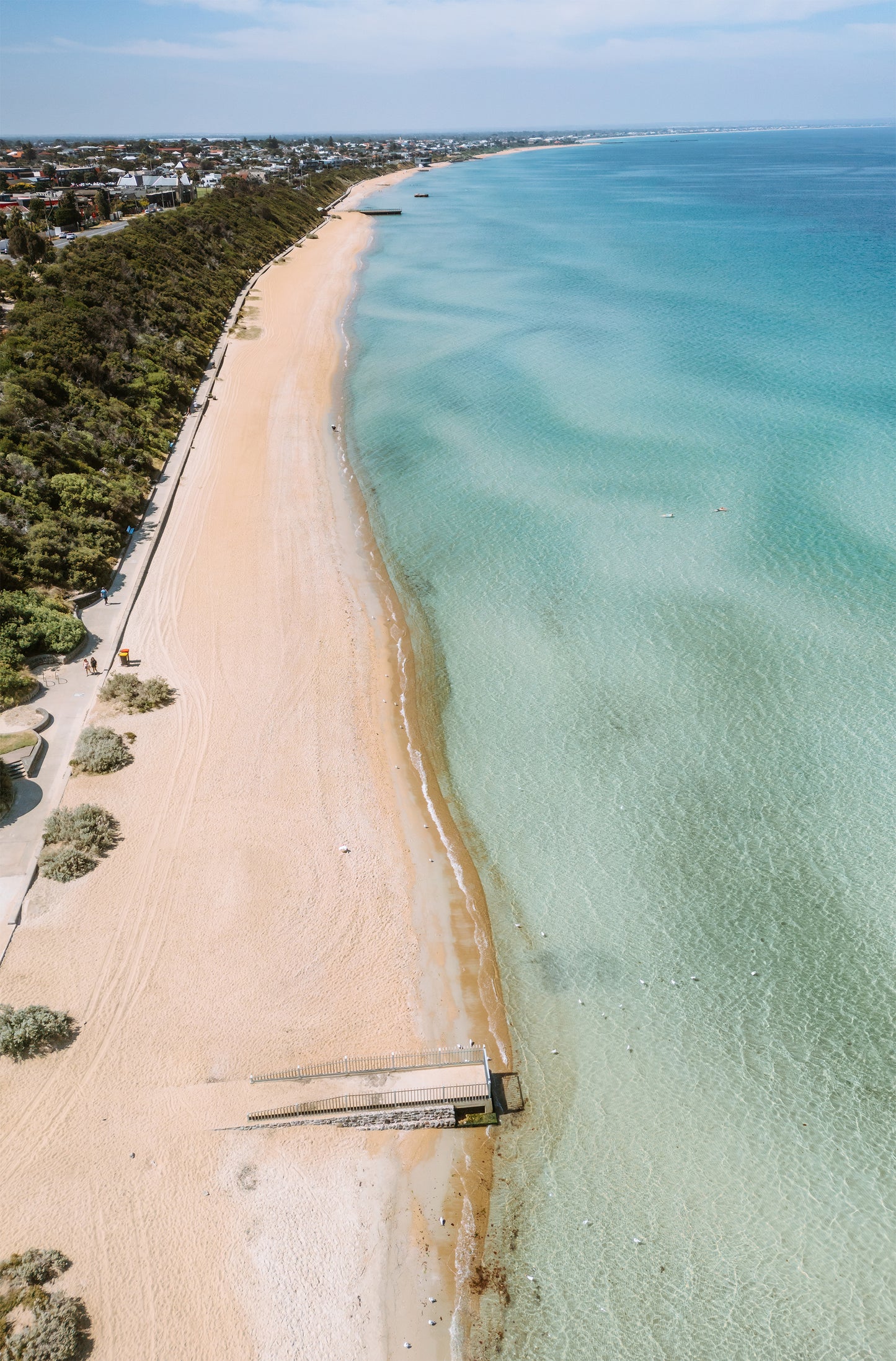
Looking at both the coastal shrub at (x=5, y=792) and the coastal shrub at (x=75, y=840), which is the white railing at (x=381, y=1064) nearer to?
the coastal shrub at (x=75, y=840)

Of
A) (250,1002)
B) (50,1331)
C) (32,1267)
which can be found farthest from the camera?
(250,1002)

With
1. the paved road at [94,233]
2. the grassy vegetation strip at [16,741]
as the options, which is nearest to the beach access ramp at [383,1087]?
the grassy vegetation strip at [16,741]

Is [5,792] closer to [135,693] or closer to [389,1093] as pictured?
[135,693]

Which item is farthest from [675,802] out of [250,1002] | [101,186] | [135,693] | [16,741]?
[101,186]

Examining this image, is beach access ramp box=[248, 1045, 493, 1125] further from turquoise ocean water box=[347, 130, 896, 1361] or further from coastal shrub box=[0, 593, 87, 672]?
coastal shrub box=[0, 593, 87, 672]

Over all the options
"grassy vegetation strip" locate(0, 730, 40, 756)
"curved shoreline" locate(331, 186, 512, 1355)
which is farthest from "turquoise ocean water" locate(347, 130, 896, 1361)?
"grassy vegetation strip" locate(0, 730, 40, 756)

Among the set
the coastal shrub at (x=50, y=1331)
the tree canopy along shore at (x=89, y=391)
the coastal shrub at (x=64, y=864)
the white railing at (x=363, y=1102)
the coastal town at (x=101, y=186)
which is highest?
the coastal town at (x=101, y=186)

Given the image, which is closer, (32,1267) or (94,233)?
(32,1267)
